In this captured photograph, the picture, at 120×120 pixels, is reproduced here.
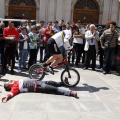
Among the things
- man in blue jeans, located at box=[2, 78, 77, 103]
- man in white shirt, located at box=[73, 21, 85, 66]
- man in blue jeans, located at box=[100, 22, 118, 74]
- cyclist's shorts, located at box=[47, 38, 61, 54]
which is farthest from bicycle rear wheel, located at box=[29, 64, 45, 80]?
man in white shirt, located at box=[73, 21, 85, 66]

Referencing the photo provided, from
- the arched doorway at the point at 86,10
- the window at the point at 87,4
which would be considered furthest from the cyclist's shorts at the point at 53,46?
the window at the point at 87,4

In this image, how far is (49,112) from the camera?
5.62 m

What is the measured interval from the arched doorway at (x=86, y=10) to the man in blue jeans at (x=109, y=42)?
11987 millimetres

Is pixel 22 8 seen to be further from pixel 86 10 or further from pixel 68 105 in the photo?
pixel 68 105

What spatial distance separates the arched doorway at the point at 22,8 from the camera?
21.5 metres

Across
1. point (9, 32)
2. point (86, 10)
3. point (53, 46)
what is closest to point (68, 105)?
point (53, 46)

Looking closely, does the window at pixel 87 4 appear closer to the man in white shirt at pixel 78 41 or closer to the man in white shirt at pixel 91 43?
the man in white shirt at pixel 78 41

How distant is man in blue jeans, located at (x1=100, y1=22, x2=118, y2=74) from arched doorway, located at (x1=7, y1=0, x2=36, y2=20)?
12.5m

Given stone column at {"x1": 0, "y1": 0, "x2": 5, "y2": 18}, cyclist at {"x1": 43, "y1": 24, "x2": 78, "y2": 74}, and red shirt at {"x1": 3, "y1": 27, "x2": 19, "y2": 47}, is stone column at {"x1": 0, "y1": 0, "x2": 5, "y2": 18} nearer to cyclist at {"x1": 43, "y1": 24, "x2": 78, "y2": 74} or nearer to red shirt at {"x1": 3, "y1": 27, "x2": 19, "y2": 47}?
red shirt at {"x1": 3, "y1": 27, "x2": 19, "y2": 47}

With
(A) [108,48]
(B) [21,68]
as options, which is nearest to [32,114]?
(B) [21,68]

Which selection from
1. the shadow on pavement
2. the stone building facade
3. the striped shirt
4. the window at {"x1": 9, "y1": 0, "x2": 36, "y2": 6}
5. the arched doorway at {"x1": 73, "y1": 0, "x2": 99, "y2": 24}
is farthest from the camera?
the arched doorway at {"x1": 73, "y1": 0, "x2": 99, "y2": 24}

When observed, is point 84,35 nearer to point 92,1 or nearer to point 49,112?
point 49,112

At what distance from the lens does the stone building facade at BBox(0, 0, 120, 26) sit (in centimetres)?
2125

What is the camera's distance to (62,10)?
69.8 ft
